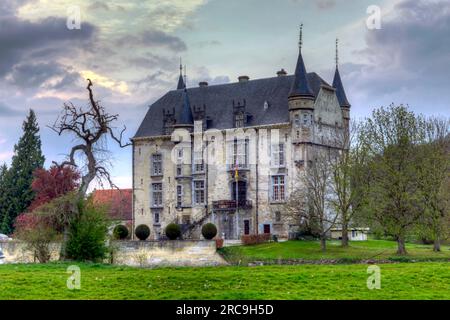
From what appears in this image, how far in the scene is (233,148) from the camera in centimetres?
6222

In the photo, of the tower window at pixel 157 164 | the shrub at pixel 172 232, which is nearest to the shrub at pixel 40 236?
the shrub at pixel 172 232

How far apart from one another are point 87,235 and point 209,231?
21.7m

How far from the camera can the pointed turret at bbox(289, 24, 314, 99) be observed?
5825cm

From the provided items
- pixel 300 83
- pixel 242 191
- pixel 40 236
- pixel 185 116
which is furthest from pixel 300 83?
pixel 40 236

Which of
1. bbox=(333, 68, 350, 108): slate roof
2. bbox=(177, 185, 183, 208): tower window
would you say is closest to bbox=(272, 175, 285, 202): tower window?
bbox=(177, 185, 183, 208): tower window

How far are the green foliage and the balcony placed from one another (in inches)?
1027

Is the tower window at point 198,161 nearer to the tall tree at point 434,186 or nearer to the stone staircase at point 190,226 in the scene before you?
the stone staircase at point 190,226

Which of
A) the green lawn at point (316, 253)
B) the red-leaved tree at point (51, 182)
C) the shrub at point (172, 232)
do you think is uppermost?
the red-leaved tree at point (51, 182)

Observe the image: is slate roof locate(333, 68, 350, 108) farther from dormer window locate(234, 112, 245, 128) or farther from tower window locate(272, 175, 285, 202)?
tower window locate(272, 175, 285, 202)

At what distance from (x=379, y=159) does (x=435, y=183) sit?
11.7 ft

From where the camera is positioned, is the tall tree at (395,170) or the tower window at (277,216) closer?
the tall tree at (395,170)

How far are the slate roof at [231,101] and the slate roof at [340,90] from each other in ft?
9.96

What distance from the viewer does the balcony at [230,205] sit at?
60.5 meters
